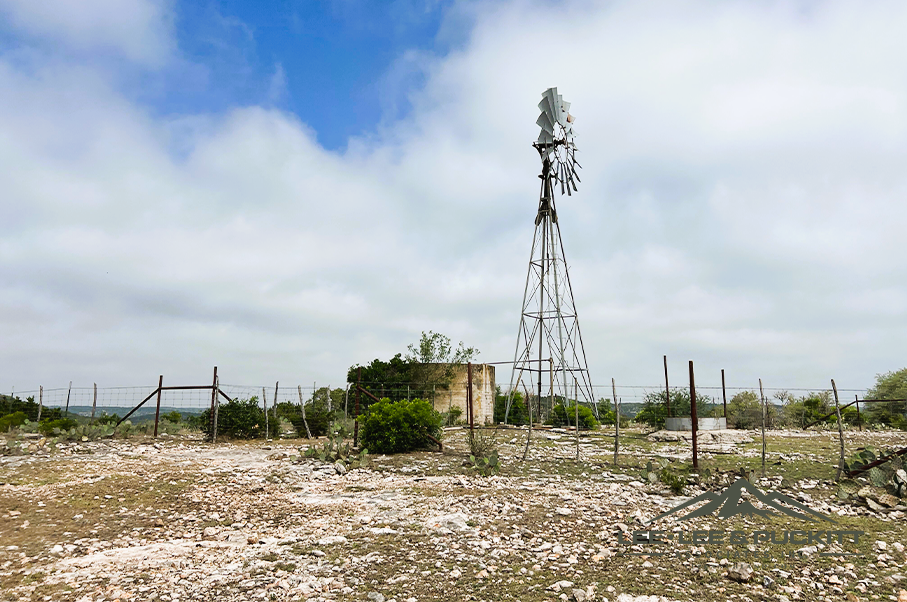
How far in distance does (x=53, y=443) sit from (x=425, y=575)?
16.0 meters

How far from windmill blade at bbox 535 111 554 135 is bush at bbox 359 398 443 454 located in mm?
16385

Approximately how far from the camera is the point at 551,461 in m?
13.2

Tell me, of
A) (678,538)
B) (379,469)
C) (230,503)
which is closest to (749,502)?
(678,538)

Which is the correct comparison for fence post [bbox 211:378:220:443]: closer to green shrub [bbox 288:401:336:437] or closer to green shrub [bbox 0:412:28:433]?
green shrub [bbox 288:401:336:437]

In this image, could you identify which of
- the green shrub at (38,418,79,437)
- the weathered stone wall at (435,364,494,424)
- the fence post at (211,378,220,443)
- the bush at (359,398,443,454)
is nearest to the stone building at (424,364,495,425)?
the weathered stone wall at (435,364,494,424)

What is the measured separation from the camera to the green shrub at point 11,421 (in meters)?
21.6

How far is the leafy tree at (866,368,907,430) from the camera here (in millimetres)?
28116

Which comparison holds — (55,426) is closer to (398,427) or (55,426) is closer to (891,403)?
(398,427)

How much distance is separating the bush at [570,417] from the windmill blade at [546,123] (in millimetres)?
13211

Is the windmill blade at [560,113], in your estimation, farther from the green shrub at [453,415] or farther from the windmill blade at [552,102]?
the green shrub at [453,415]

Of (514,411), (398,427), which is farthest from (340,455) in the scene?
(514,411)

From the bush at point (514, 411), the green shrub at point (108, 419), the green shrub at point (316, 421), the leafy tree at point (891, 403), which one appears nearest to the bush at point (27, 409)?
the green shrub at point (108, 419)

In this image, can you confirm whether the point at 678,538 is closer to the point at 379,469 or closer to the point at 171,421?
the point at 379,469

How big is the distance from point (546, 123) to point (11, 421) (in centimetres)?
2680
